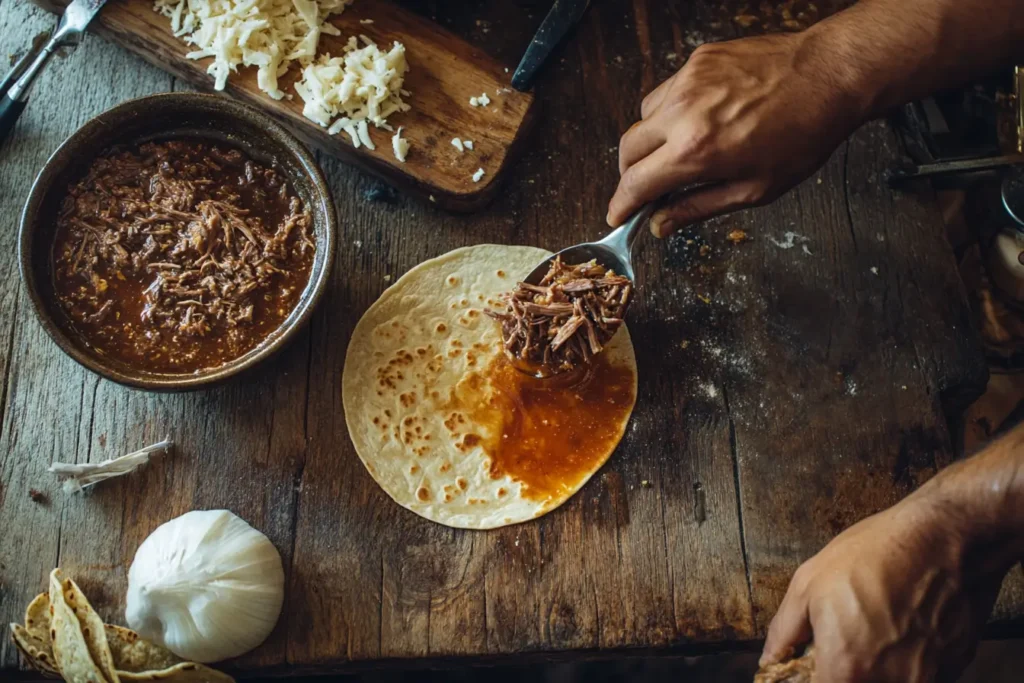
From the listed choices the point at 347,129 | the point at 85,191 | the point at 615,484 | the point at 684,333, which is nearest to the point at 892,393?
the point at 684,333

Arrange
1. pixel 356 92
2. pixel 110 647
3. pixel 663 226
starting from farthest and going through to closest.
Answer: pixel 356 92, pixel 663 226, pixel 110 647

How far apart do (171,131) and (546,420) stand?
4.77ft

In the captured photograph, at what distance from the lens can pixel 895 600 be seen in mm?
1957

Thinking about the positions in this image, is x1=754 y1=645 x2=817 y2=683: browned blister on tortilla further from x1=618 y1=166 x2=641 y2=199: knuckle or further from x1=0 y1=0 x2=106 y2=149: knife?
x1=0 y1=0 x2=106 y2=149: knife

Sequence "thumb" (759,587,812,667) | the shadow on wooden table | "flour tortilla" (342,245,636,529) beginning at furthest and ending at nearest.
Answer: the shadow on wooden table
"flour tortilla" (342,245,636,529)
"thumb" (759,587,812,667)

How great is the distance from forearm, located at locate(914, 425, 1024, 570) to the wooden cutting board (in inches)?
61.7

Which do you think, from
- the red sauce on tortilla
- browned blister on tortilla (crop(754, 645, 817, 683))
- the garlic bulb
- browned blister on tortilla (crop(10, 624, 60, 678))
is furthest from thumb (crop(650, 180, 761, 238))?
browned blister on tortilla (crop(10, 624, 60, 678))

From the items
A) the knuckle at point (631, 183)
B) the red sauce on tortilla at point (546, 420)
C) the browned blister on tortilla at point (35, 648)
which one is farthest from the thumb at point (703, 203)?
the browned blister on tortilla at point (35, 648)

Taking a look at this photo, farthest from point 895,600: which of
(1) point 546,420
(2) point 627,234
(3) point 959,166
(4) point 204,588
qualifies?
(4) point 204,588

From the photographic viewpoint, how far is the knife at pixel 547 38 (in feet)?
9.14

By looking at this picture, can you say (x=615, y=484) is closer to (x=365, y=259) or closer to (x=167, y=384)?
(x=365, y=259)

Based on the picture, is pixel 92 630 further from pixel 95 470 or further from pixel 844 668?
pixel 844 668

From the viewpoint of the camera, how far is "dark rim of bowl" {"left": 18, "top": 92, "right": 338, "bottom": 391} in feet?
7.55

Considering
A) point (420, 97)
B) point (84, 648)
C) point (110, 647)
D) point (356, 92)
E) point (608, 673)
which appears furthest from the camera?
point (608, 673)
